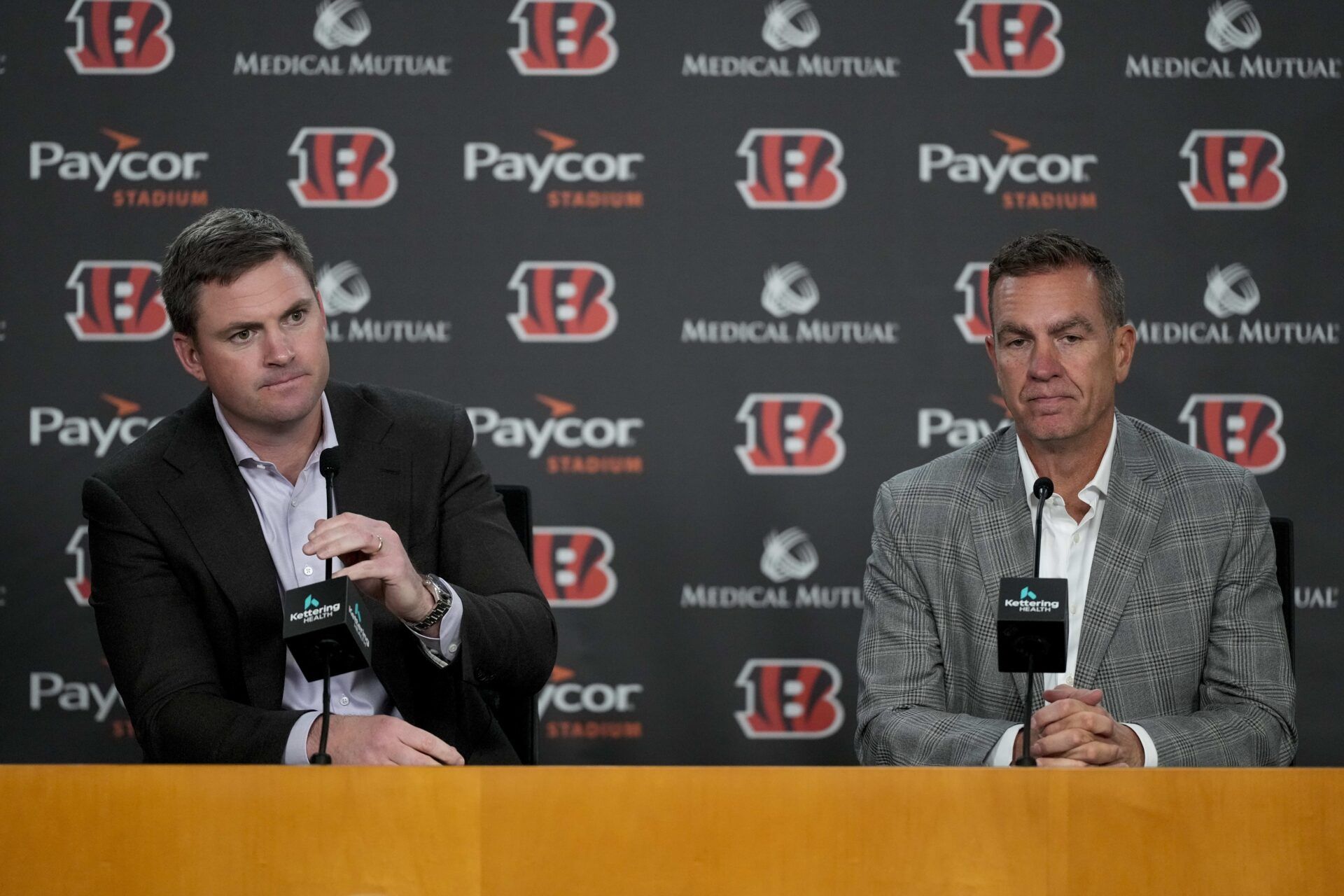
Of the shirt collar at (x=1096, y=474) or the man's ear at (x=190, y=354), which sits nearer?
the man's ear at (x=190, y=354)

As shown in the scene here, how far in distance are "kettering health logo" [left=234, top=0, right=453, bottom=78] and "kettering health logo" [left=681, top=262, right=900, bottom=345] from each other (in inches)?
40.6

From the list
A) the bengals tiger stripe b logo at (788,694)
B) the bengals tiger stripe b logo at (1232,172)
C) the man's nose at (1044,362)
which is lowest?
the bengals tiger stripe b logo at (788,694)

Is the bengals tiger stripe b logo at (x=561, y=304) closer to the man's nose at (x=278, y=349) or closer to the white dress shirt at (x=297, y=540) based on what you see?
the white dress shirt at (x=297, y=540)

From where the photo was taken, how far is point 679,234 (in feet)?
12.3

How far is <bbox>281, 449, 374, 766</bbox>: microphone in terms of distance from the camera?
1675mm

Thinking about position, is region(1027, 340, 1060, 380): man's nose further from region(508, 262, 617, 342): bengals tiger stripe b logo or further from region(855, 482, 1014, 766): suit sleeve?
region(508, 262, 617, 342): bengals tiger stripe b logo

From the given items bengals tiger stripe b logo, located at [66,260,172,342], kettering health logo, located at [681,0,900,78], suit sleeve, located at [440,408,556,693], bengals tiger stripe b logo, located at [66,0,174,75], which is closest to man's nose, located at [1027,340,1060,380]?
suit sleeve, located at [440,408,556,693]

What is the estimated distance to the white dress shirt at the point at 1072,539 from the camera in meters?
2.40

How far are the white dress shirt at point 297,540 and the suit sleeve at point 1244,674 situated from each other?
1318mm

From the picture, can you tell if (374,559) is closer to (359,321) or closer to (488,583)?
(488,583)

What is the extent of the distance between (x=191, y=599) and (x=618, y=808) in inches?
44.2

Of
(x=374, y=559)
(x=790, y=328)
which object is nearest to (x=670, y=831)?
(x=374, y=559)

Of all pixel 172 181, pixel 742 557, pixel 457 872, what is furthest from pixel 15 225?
pixel 457 872

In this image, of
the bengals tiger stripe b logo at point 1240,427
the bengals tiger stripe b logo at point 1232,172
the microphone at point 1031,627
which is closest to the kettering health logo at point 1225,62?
the bengals tiger stripe b logo at point 1232,172
